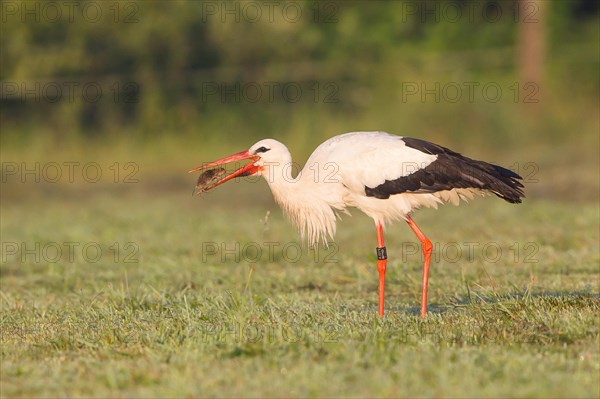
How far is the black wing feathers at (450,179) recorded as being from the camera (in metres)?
7.05

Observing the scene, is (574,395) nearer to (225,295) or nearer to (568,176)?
(225,295)

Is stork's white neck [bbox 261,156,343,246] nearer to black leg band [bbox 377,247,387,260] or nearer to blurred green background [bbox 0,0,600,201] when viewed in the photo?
black leg band [bbox 377,247,387,260]

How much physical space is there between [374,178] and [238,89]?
14148 mm

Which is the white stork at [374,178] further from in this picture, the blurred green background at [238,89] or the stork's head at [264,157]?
the blurred green background at [238,89]

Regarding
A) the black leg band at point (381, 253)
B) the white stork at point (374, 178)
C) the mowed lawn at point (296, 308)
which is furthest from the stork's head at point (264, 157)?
the black leg band at point (381, 253)

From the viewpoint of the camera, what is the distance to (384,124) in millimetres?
19422

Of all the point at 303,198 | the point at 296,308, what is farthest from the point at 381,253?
the point at 296,308

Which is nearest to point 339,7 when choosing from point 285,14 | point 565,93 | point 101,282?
point 285,14

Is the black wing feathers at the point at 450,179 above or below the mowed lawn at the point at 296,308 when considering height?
above

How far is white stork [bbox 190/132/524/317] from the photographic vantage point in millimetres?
7145

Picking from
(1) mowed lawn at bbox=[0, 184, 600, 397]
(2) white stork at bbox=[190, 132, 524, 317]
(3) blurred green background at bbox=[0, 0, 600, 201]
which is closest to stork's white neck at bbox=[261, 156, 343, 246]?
(2) white stork at bbox=[190, 132, 524, 317]

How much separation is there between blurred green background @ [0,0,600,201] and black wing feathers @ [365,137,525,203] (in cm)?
1008

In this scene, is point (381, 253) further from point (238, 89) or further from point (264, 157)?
point (238, 89)

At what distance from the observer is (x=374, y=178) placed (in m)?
7.16
